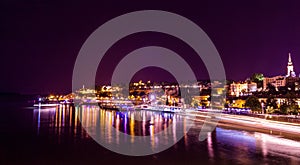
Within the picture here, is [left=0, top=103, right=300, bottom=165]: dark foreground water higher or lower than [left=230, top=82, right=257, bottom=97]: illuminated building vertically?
lower

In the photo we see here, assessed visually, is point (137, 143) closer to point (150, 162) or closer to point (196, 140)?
point (196, 140)

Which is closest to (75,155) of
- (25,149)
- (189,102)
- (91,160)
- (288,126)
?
(91,160)

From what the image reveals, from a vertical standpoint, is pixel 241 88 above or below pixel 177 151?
above

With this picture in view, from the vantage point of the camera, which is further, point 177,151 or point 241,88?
point 241,88

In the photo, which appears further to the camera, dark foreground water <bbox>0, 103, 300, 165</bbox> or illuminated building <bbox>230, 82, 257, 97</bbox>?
illuminated building <bbox>230, 82, 257, 97</bbox>

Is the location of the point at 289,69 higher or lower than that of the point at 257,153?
higher

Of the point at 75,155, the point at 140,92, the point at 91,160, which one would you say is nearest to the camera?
the point at 91,160

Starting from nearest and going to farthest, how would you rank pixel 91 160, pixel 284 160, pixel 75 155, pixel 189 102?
pixel 284 160 < pixel 91 160 < pixel 75 155 < pixel 189 102

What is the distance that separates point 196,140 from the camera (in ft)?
52.5

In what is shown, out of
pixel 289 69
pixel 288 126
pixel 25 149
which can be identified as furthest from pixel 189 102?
pixel 25 149

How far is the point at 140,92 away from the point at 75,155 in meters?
90.5

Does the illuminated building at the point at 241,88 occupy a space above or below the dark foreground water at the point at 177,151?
above

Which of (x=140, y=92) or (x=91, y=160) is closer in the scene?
(x=91, y=160)

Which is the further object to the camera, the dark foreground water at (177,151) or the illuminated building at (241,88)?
the illuminated building at (241,88)
